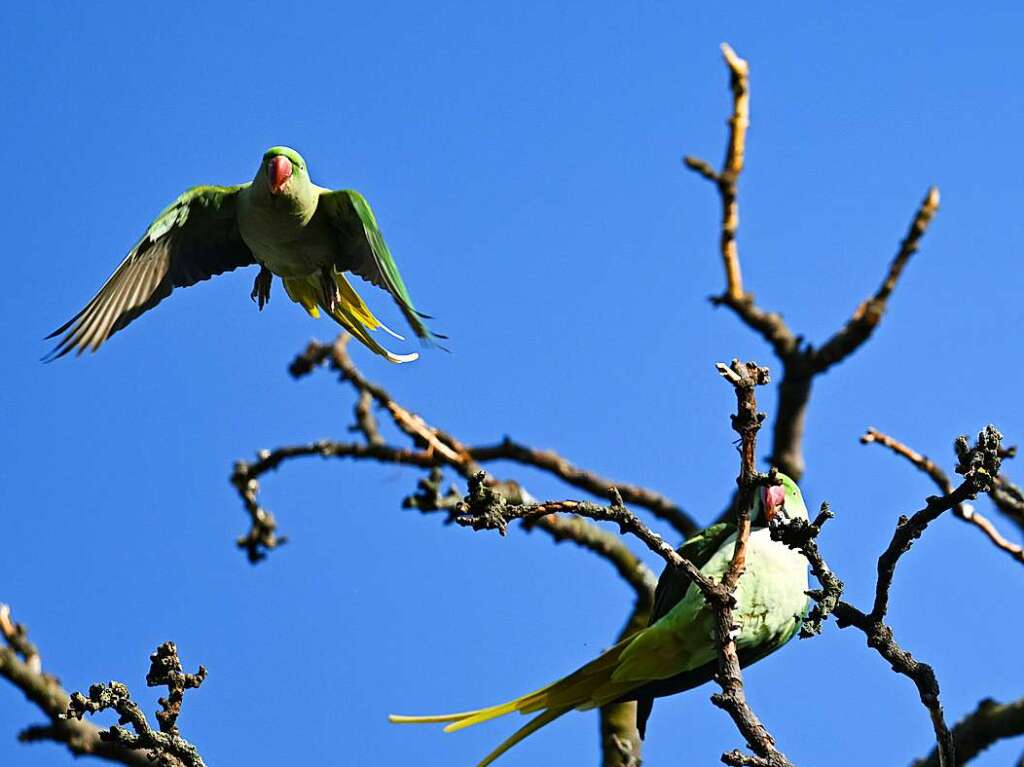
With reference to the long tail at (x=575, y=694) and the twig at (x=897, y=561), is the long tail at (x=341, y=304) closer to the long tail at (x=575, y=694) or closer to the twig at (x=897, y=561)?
the long tail at (x=575, y=694)

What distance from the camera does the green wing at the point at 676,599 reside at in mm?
4344

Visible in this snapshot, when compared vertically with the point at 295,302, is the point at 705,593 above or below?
below

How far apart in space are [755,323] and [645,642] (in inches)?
108

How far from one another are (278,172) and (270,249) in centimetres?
36

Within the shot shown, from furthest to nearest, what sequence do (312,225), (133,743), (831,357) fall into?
(831,357) < (312,225) < (133,743)

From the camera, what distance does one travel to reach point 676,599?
430 cm

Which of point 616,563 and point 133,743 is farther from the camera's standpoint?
point 616,563

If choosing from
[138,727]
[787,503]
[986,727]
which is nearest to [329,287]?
[787,503]

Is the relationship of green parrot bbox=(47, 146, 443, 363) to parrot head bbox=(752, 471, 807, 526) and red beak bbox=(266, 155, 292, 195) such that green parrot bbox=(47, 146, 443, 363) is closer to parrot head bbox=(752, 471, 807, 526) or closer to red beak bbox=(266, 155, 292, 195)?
red beak bbox=(266, 155, 292, 195)

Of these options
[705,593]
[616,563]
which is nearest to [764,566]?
[705,593]

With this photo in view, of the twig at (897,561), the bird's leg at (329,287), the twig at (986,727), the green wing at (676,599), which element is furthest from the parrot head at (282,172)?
the twig at (986,727)

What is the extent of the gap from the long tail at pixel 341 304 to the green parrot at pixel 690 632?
1.52 meters

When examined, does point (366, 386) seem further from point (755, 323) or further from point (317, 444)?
point (755, 323)

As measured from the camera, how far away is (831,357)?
6547mm
